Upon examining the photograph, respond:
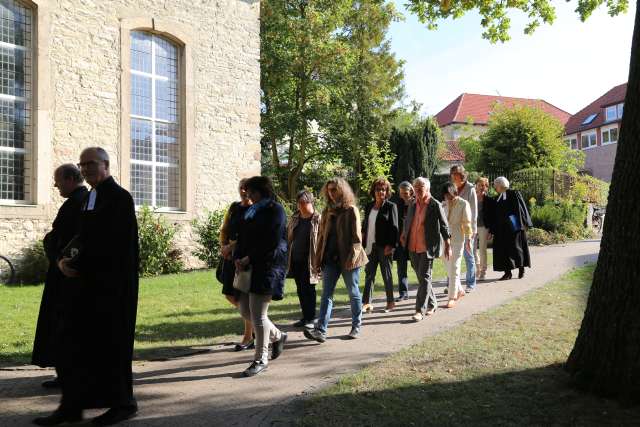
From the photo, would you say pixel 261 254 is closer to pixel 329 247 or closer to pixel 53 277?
pixel 329 247

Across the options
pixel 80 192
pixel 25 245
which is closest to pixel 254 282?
pixel 80 192

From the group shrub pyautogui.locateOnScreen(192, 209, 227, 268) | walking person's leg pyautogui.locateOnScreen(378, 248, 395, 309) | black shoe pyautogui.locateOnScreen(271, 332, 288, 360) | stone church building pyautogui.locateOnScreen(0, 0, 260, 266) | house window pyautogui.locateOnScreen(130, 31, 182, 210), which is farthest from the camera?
shrub pyautogui.locateOnScreen(192, 209, 227, 268)

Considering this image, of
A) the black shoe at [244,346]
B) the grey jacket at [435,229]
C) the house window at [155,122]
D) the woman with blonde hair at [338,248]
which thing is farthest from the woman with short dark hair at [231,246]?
the house window at [155,122]

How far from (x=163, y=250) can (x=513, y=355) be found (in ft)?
33.0

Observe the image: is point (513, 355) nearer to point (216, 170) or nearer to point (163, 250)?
point (163, 250)

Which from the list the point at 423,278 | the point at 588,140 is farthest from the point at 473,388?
the point at 588,140

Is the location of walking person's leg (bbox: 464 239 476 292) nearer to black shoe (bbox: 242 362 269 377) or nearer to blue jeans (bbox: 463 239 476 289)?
blue jeans (bbox: 463 239 476 289)

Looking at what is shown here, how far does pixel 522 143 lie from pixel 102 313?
25568 millimetres

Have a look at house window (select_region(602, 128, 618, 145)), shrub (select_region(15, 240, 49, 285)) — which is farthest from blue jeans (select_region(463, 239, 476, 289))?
house window (select_region(602, 128, 618, 145))

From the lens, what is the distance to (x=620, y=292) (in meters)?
4.78

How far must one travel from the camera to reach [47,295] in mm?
5168

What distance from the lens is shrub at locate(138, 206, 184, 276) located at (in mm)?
14000

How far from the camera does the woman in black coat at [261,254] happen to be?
561cm

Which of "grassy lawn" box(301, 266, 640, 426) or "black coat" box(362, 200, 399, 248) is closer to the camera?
"grassy lawn" box(301, 266, 640, 426)
